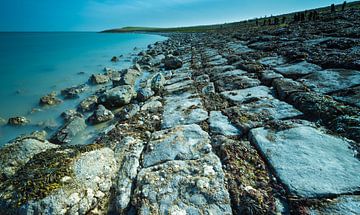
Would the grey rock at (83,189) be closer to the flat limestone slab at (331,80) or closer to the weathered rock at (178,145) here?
the weathered rock at (178,145)

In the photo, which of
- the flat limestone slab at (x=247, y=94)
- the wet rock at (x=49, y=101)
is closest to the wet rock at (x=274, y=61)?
the flat limestone slab at (x=247, y=94)

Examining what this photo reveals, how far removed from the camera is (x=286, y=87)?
3438 millimetres

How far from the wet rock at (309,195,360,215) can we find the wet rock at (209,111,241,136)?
47.8 inches

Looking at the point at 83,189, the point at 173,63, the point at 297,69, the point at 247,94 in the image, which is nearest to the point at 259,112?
the point at 247,94

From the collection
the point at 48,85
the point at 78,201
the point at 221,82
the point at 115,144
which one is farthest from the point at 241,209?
the point at 48,85

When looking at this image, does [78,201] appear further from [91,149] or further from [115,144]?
[115,144]

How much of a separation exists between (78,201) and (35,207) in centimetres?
33

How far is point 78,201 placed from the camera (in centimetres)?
180

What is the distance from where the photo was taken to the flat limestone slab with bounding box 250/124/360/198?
1576mm

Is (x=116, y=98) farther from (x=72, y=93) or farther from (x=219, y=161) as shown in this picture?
(x=219, y=161)

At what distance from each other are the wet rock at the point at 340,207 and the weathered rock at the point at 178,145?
1.12m

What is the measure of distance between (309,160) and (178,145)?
139 centimetres

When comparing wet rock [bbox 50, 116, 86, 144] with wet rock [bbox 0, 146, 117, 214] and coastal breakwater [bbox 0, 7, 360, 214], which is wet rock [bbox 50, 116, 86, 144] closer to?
coastal breakwater [bbox 0, 7, 360, 214]

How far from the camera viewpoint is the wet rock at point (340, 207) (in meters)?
1.36
